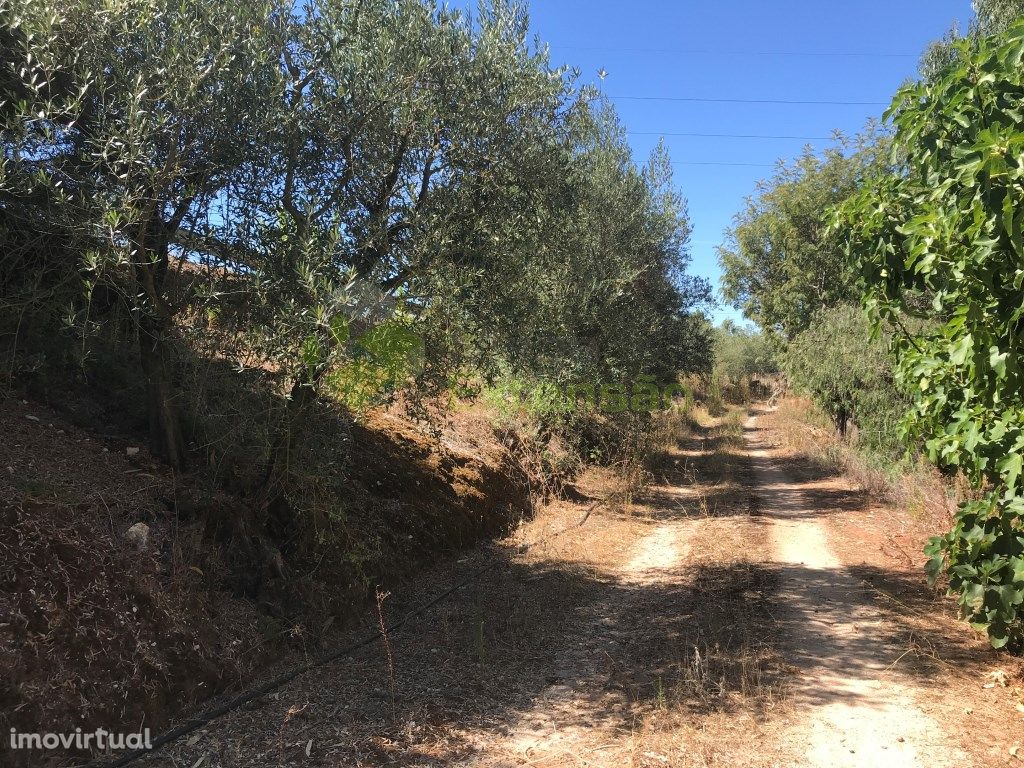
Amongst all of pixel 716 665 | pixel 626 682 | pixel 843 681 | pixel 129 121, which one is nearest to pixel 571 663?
pixel 626 682

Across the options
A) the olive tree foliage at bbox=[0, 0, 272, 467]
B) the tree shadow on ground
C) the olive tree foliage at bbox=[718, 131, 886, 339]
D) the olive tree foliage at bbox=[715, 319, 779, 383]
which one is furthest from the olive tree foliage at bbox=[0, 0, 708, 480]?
the olive tree foliage at bbox=[715, 319, 779, 383]

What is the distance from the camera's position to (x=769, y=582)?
802 cm

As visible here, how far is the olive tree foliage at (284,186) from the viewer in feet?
15.3

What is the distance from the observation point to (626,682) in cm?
540

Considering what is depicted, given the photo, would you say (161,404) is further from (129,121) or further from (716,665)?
(716,665)

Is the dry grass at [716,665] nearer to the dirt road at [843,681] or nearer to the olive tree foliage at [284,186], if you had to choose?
the dirt road at [843,681]

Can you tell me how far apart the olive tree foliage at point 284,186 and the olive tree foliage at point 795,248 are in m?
17.8

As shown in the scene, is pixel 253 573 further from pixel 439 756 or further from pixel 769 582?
pixel 769 582

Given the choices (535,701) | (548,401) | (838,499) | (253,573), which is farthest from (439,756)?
(838,499)

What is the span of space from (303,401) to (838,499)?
1202cm

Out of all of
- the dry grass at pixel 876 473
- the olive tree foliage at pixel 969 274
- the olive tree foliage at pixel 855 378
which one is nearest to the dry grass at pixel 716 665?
the olive tree foliage at pixel 969 274

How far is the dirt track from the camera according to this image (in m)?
4.27

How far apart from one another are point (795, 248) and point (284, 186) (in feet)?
71.5

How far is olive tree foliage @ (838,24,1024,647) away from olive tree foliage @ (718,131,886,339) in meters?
16.9
